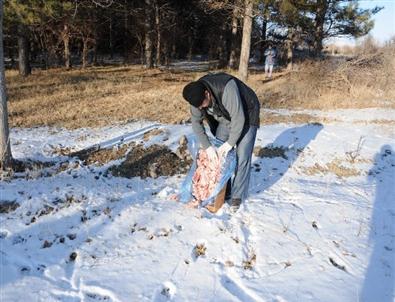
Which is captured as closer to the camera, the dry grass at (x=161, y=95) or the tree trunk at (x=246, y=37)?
the dry grass at (x=161, y=95)

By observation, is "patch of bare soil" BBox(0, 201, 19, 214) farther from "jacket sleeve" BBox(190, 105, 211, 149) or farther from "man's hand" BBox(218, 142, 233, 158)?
"man's hand" BBox(218, 142, 233, 158)

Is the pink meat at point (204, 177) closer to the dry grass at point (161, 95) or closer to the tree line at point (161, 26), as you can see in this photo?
the dry grass at point (161, 95)

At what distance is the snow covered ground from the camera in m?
3.21

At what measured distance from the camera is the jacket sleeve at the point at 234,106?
3.88m

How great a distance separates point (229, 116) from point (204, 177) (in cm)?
81

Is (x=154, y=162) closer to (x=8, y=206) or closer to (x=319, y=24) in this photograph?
(x=8, y=206)

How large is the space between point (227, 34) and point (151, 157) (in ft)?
78.7

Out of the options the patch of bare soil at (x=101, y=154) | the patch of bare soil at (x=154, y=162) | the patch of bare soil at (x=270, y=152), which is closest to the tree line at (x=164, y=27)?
the patch of bare soil at (x=101, y=154)

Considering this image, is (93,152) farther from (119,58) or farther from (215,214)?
(119,58)

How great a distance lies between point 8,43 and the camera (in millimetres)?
23156

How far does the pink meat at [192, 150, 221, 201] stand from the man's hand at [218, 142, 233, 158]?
0.55ft

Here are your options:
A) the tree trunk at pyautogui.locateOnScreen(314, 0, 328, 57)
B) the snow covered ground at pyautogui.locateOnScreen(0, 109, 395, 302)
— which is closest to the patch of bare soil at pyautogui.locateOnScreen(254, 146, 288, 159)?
the snow covered ground at pyautogui.locateOnScreen(0, 109, 395, 302)

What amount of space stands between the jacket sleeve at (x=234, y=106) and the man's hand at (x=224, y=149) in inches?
5.5

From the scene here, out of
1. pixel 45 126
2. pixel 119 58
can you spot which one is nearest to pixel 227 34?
pixel 119 58
